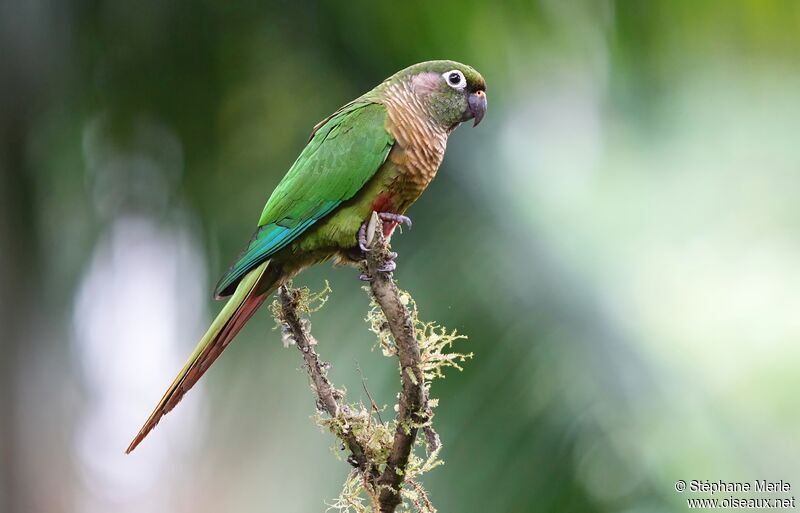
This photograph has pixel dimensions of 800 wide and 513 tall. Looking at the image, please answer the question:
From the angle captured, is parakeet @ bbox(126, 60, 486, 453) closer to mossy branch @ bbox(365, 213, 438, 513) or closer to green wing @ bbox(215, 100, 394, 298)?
green wing @ bbox(215, 100, 394, 298)

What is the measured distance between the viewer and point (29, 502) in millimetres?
5184

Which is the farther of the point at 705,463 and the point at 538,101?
the point at 538,101

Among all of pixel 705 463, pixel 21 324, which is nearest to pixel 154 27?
pixel 21 324

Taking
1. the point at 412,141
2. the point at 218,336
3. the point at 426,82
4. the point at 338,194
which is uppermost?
the point at 426,82

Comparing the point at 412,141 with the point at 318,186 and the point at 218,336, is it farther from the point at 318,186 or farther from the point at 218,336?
Result: the point at 218,336

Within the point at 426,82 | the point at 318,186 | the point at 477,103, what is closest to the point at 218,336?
the point at 318,186

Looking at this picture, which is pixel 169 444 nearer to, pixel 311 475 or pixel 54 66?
pixel 311 475

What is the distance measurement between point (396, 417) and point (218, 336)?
90 cm

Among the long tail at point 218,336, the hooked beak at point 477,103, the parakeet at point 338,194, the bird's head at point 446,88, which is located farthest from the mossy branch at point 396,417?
the hooked beak at point 477,103

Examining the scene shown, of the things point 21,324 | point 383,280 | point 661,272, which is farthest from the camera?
point 21,324

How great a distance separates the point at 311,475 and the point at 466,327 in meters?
1.27

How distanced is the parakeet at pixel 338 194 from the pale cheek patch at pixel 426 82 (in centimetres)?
16

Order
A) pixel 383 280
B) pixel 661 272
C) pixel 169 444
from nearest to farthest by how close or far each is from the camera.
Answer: pixel 383 280 → pixel 661 272 → pixel 169 444

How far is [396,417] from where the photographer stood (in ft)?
8.24
